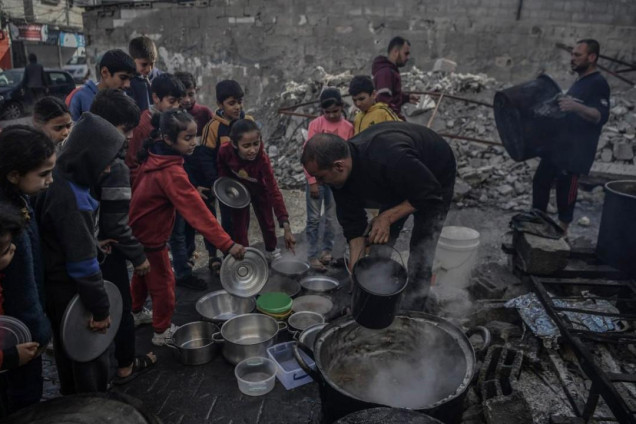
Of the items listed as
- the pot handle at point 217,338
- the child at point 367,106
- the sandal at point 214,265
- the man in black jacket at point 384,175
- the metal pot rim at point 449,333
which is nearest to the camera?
the metal pot rim at point 449,333

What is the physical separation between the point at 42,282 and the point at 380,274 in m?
2.07

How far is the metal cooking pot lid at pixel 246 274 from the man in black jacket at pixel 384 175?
1.13 metres

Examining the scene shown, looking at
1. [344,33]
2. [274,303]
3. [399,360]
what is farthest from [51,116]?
[344,33]

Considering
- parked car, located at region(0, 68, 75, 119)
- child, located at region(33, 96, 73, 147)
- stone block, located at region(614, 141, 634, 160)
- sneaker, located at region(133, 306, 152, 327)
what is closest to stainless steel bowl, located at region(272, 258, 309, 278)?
sneaker, located at region(133, 306, 152, 327)

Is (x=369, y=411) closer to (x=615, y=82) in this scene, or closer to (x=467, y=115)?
A: (x=467, y=115)

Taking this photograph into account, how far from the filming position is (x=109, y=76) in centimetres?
416

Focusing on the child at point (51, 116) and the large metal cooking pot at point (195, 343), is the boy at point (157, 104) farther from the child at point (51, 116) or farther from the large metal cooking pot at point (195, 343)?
the large metal cooking pot at point (195, 343)

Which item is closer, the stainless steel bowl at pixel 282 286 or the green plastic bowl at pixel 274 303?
the green plastic bowl at pixel 274 303

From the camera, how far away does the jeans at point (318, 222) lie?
17.3ft

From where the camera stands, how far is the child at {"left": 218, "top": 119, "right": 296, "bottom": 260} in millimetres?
4406

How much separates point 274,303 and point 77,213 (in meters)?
2.12

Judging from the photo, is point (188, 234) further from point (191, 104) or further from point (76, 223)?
point (76, 223)

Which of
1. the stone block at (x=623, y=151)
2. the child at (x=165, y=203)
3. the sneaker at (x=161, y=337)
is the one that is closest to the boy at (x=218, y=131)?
the child at (x=165, y=203)

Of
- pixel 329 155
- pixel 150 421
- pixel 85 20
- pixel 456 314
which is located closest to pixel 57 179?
pixel 150 421
